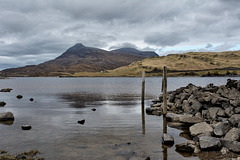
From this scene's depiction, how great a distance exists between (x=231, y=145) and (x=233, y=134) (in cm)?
147

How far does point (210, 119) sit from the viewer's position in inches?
870

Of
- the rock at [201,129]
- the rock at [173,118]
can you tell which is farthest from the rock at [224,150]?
the rock at [173,118]

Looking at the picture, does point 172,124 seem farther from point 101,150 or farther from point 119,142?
point 101,150

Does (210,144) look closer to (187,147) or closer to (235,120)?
(187,147)

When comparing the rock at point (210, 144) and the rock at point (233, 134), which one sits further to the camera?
the rock at point (233, 134)

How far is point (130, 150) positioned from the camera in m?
14.0

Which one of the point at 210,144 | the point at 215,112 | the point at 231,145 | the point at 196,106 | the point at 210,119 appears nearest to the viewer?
the point at 231,145

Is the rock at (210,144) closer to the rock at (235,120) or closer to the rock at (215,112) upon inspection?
the rock at (235,120)

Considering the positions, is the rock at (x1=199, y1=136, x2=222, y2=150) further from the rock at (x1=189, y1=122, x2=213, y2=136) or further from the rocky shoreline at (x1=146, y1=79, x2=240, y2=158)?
the rock at (x1=189, y1=122, x2=213, y2=136)

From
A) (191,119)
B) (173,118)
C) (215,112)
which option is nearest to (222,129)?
(191,119)

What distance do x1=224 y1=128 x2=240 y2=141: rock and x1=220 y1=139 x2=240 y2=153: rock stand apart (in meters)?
0.95

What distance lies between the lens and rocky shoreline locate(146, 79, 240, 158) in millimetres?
13938

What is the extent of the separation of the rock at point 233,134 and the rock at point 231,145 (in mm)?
954

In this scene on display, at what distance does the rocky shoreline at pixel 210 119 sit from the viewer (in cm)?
1394
